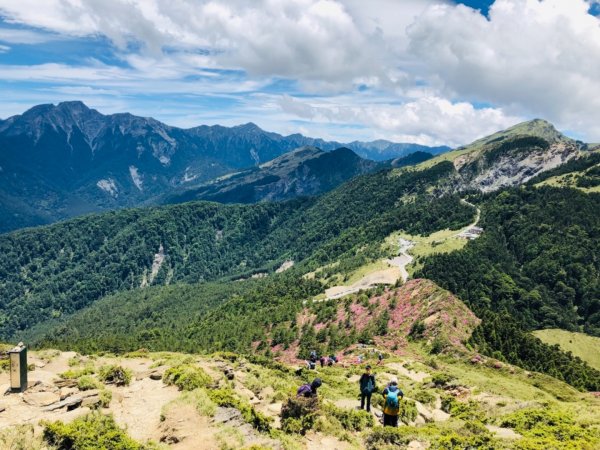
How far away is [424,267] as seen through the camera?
177750mm

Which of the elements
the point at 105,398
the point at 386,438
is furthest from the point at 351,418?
the point at 105,398

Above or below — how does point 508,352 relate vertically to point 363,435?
below

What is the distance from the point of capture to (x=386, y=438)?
29.6m

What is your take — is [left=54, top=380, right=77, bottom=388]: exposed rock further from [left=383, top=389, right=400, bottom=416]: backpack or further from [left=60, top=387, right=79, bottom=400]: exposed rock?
[left=383, top=389, right=400, bottom=416]: backpack

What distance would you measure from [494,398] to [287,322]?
8854 centimetres

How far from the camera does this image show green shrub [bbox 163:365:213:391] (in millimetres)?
36031

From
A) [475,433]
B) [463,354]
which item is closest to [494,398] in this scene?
[475,433]

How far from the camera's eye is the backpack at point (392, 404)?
102 feet

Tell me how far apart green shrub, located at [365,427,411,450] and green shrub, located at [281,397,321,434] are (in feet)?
13.4

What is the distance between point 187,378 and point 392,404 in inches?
684

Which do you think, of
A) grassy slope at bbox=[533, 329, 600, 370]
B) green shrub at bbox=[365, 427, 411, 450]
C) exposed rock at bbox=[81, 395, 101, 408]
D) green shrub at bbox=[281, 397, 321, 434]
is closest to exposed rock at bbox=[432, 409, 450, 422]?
green shrub at bbox=[365, 427, 411, 450]

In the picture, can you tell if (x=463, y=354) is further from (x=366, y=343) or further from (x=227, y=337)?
(x=227, y=337)

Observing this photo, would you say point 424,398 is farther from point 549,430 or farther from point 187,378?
point 187,378

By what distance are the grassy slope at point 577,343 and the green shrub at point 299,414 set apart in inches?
4399
